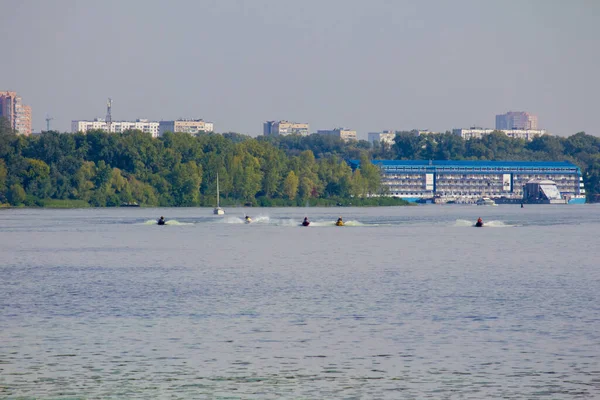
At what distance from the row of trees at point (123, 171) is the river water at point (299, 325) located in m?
107

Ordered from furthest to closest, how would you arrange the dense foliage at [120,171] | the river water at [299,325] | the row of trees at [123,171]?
the row of trees at [123,171] < the dense foliage at [120,171] < the river water at [299,325]

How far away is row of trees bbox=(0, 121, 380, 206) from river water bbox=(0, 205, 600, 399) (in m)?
107

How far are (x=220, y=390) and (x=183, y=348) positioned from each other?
5704 mm

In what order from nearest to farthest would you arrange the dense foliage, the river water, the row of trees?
the river water, the dense foliage, the row of trees

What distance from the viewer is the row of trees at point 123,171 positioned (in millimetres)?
174500

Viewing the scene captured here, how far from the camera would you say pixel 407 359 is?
27656 mm

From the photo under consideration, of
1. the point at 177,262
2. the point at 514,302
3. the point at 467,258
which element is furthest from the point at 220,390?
the point at 467,258

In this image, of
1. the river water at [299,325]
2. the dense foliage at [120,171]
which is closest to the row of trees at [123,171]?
the dense foliage at [120,171]

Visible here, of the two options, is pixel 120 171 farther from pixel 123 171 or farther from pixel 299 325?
pixel 299 325

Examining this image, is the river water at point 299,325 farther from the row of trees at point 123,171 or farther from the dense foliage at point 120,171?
the dense foliage at point 120,171

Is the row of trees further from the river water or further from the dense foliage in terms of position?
the river water

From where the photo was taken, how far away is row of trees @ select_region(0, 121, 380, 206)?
573 ft

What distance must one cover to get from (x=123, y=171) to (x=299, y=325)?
157194 millimetres

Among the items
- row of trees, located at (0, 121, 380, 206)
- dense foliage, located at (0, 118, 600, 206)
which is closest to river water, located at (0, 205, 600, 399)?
row of trees, located at (0, 121, 380, 206)
